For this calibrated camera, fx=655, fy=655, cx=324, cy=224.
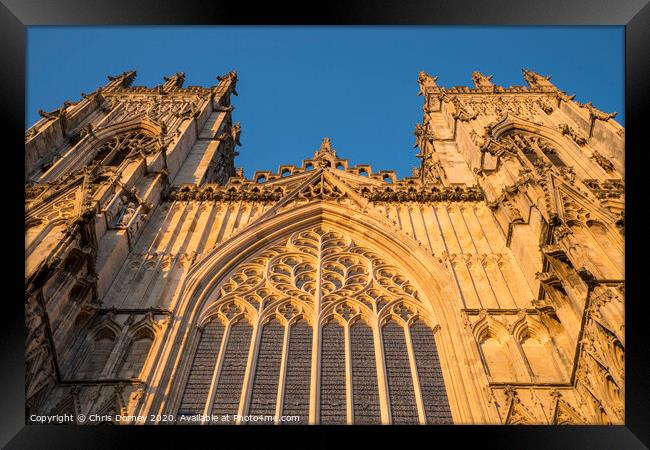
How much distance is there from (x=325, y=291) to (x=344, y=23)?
8.87m

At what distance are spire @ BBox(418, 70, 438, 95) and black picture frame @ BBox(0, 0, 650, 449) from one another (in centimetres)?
2426

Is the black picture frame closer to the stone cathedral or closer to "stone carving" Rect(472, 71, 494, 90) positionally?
the stone cathedral

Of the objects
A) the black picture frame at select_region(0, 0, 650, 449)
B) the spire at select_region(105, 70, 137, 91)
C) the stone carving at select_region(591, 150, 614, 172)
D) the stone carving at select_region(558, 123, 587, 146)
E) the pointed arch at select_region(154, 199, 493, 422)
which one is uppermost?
the spire at select_region(105, 70, 137, 91)

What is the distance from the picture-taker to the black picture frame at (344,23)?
6125mm

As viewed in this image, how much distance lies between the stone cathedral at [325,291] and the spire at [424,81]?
972cm

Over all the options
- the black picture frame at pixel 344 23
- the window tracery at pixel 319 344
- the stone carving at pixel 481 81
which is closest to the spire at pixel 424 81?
the stone carving at pixel 481 81

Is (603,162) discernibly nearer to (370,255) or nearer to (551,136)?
(551,136)

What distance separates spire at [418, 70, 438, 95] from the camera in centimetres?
3096

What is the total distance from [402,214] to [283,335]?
20.1 ft

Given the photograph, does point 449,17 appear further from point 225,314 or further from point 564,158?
point 564,158

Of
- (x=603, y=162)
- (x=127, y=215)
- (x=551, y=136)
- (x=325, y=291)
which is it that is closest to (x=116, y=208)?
(x=127, y=215)

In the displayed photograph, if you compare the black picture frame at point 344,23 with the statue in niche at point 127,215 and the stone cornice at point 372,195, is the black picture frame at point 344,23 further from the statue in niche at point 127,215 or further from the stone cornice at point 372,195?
the stone cornice at point 372,195

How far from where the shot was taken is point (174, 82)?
103 ft

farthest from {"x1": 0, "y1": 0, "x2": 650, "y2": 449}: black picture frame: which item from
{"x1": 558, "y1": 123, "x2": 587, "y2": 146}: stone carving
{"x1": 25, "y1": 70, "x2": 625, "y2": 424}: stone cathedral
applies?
{"x1": 558, "y1": 123, "x2": 587, "y2": 146}: stone carving
